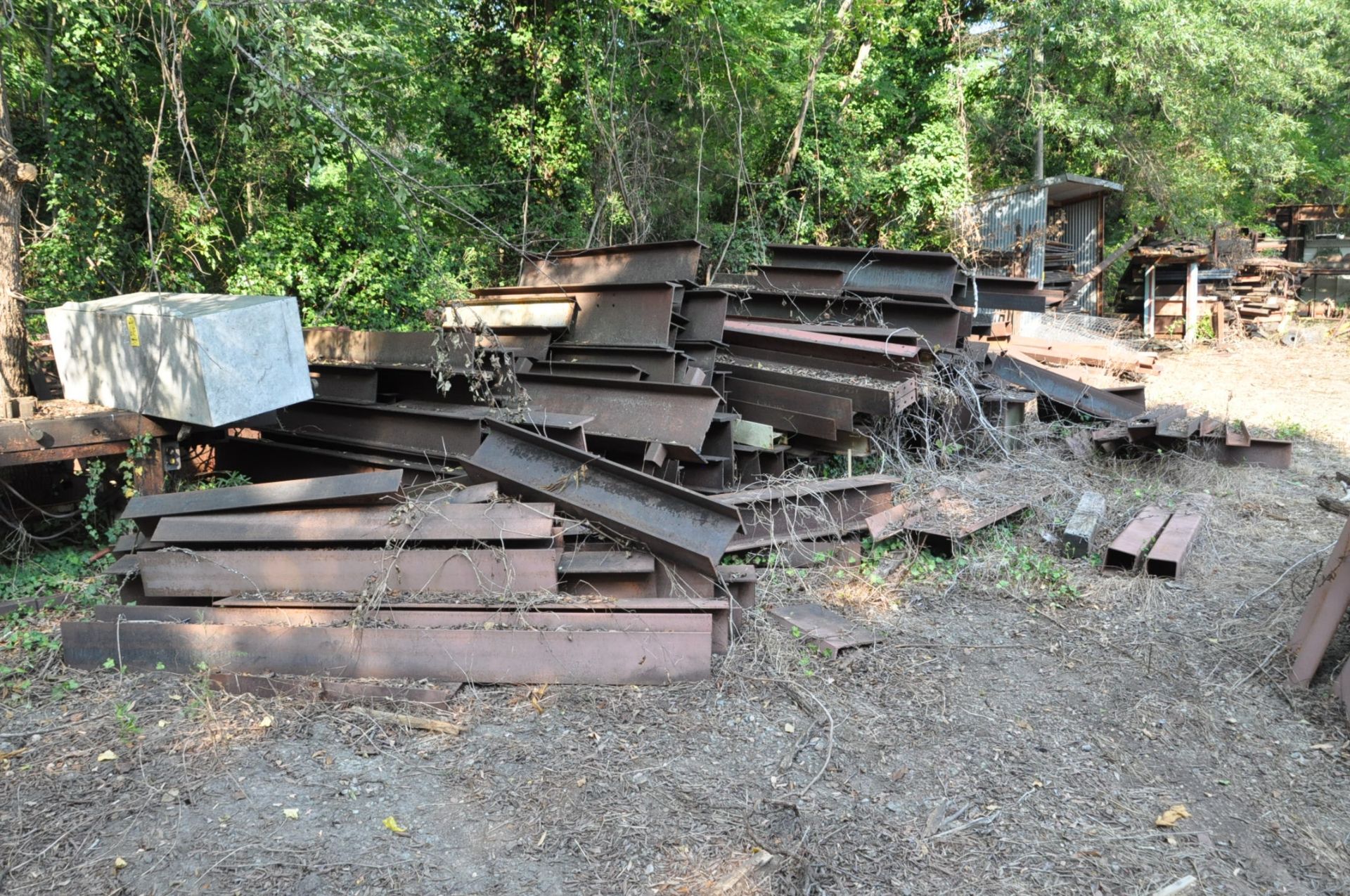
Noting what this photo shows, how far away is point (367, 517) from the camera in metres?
4.45

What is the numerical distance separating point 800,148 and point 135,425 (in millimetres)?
13200

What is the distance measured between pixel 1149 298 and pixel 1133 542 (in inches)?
565

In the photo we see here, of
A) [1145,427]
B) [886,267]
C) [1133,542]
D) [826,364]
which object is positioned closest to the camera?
[1133,542]

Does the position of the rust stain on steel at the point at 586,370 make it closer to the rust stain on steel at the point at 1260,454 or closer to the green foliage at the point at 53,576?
the green foliage at the point at 53,576

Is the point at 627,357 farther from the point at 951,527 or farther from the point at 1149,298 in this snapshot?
the point at 1149,298

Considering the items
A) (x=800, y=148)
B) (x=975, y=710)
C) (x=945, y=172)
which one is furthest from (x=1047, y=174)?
(x=975, y=710)

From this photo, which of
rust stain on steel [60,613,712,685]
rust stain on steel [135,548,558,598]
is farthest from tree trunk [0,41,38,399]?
rust stain on steel [60,613,712,685]

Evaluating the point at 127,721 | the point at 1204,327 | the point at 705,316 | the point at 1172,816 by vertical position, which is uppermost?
the point at 1204,327

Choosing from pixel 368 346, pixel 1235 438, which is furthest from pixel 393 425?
pixel 1235 438

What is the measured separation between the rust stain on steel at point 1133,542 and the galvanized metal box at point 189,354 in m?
5.53

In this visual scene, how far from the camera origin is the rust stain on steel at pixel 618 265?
257 inches

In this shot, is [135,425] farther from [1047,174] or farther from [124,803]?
[1047,174]

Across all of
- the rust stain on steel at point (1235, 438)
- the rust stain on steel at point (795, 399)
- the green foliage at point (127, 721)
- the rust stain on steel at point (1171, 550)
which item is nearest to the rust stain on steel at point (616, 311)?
the rust stain on steel at point (795, 399)

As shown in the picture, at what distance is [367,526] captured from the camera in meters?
4.41
